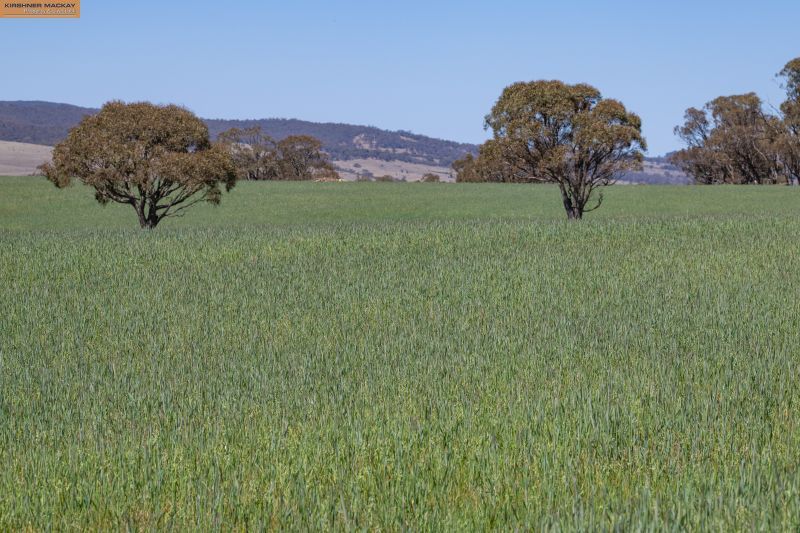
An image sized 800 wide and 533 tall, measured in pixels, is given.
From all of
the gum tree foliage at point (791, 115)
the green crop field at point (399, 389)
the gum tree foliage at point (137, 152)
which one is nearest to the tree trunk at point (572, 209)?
the green crop field at point (399, 389)

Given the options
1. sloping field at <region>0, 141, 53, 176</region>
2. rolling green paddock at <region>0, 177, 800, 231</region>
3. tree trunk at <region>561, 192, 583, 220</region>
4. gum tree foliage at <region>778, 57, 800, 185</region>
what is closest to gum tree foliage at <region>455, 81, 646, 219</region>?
tree trunk at <region>561, 192, 583, 220</region>

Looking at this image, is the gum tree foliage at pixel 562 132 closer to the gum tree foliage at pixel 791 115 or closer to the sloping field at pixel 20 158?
the gum tree foliage at pixel 791 115

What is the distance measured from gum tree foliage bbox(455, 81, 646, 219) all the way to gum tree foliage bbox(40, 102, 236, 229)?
1069cm

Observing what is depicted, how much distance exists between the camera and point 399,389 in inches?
324

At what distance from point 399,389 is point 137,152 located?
21772mm

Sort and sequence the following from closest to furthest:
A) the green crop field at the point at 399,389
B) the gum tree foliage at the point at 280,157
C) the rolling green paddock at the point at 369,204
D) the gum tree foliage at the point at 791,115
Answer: the green crop field at the point at 399,389 < the rolling green paddock at the point at 369,204 < the gum tree foliage at the point at 791,115 < the gum tree foliage at the point at 280,157

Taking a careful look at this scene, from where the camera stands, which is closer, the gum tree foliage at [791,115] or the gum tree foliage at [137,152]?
the gum tree foliage at [137,152]

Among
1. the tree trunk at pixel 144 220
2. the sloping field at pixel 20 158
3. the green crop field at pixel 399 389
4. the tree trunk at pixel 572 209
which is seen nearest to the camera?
the green crop field at pixel 399 389

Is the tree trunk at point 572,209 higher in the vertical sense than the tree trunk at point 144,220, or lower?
higher

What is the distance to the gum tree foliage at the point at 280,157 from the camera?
11456 centimetres

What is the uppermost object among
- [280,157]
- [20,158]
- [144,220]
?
[280,157]

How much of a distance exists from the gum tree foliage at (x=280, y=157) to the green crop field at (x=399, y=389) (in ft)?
314

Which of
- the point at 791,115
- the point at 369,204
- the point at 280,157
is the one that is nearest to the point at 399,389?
the point at 369,204

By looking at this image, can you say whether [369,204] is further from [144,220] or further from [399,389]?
[399,389]
